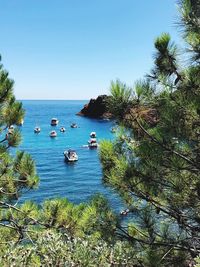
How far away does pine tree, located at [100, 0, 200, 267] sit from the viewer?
6137 millimetres

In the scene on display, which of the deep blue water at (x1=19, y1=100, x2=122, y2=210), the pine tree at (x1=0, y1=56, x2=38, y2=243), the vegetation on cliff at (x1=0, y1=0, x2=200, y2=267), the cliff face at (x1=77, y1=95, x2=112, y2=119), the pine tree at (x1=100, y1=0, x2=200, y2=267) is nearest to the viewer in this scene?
the vegetation on cliff at (x1=0, y1=0, x2=200, y2=267)

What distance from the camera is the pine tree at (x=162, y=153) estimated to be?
6137mm

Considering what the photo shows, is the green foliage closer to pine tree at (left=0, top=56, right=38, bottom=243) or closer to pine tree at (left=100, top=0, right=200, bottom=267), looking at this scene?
pine tree at (left=100, top=0, right=200, bottom=267)

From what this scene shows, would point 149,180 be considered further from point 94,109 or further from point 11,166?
point 94,109

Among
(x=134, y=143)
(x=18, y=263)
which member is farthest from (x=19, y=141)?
(x=18, y=263)

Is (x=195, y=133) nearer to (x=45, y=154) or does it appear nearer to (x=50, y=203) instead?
(x=50, y=203)

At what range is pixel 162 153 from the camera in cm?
650

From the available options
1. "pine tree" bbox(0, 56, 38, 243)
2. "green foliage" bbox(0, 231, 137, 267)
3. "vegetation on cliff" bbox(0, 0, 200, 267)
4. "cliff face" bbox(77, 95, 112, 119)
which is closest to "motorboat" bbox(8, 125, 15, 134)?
"pine tree" bbox(0, 56, 38, 243)

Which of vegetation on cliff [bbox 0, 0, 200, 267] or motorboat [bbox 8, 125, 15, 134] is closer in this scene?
vegetation on cliff [bbox 0, 0, 200, 267]

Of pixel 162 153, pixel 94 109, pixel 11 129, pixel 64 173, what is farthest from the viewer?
pixel 94 109

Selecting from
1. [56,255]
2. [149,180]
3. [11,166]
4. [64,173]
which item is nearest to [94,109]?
[64,173]

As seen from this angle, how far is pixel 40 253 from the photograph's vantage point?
16.5 feet

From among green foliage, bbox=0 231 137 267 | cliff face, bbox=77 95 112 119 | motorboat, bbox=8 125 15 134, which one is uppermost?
motorboat, bbox=8 125 15 134

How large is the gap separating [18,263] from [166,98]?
3.52 meters
